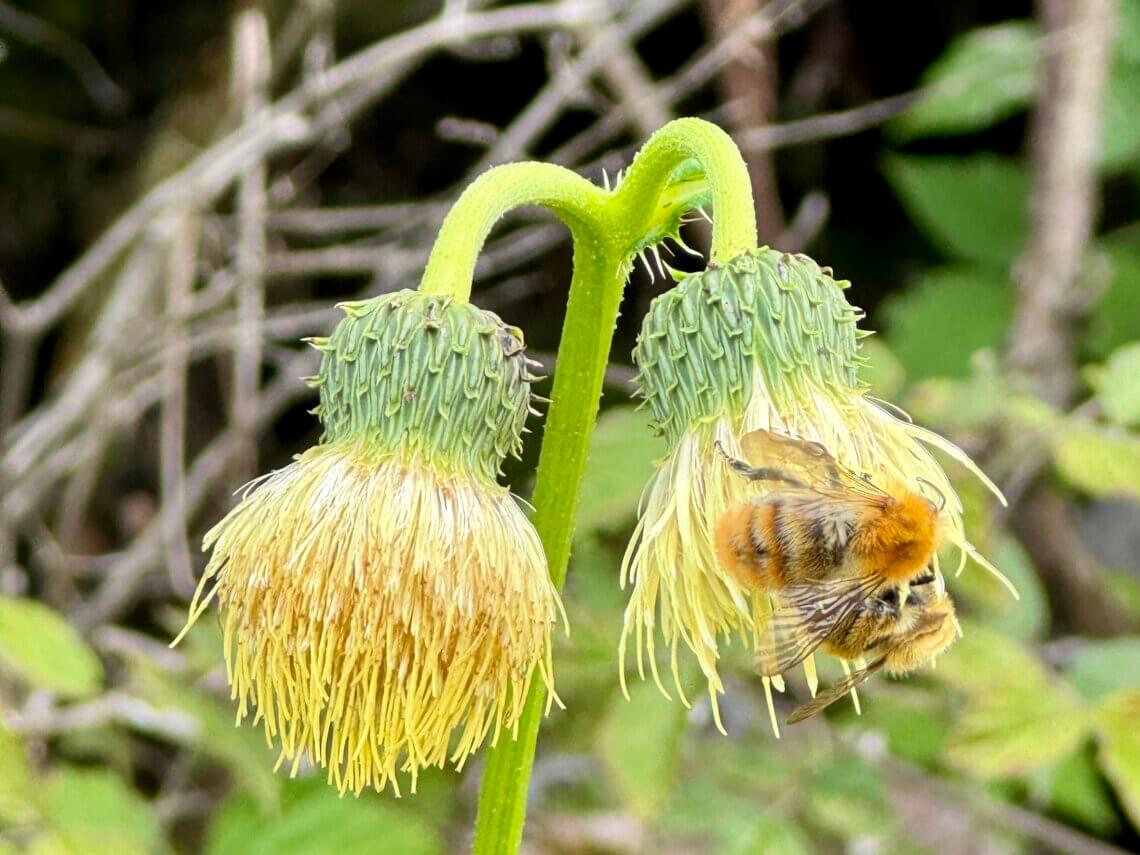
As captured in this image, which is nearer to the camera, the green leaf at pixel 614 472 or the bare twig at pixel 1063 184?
the green leaf at pixel 614 472

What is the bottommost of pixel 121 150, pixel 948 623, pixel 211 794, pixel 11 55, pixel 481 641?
pixel 211 794

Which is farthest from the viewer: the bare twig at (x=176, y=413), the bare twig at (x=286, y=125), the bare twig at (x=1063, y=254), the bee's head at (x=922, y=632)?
the bare twig at (x=1063, y=254)

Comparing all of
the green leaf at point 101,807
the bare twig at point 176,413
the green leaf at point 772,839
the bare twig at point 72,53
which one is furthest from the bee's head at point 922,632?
the bare twig at point 72,53

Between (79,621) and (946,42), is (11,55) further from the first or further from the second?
(946,42)

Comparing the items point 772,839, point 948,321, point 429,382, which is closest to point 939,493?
point 429,382

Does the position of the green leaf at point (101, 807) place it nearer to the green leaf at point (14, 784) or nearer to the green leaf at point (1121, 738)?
the green leaf at point (14, 784)

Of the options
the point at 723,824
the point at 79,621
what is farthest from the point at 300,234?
the point at 723,824

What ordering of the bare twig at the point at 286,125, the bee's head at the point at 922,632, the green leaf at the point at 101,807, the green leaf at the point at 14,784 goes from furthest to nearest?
1. the bare twig at the point at 286,125
2. the green leaf at the point at 101,807
3. the green leaf at the point at 14,784
4. the bee's head at the point at 922,632
